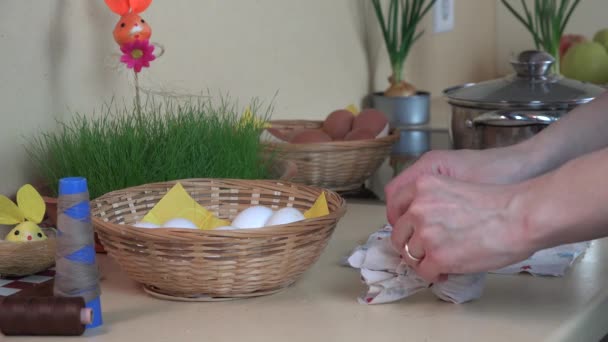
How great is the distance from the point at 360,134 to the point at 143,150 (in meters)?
0.50

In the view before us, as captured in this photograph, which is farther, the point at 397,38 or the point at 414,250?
the point at 397,38

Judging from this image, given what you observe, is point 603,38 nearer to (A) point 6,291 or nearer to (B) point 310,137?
(B) point 310,137

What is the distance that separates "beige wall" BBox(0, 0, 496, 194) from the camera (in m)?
1.19

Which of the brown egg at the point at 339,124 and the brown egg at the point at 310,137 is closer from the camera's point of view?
the brown egg at the point at 310,137

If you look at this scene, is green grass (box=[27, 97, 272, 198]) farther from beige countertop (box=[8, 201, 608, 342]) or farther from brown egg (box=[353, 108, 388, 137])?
brown egg (box=[353, 108, 388, 137])

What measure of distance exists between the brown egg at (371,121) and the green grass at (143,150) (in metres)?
0.37

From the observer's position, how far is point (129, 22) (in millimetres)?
1226

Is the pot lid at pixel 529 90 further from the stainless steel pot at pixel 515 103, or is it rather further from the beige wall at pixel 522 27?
the beige wall at pixel 522 27

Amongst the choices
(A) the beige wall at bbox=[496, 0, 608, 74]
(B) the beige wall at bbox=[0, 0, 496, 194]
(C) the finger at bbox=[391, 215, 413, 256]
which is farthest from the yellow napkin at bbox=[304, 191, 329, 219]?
(A) the beige wall at bbox=[496, 0, 608, 74]

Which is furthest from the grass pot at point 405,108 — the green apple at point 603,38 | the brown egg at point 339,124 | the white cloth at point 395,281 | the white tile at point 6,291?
the white tile at point 6,291

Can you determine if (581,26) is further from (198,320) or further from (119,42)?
(198,320)

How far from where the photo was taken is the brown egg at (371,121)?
1590mm

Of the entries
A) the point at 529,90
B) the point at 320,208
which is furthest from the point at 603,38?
the point at 320,208

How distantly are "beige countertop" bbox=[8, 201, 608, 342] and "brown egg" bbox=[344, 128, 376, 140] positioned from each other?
0.53 meters
